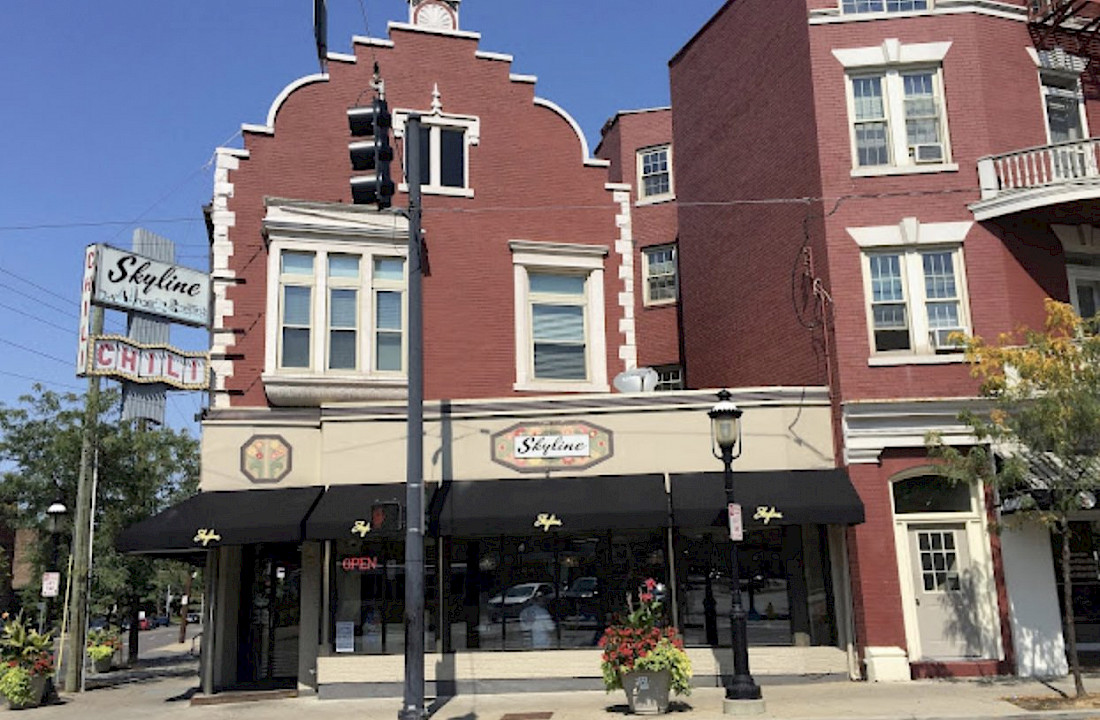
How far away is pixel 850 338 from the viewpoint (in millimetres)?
16469

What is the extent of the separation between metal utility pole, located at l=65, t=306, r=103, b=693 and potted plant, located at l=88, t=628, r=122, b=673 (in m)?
3.91

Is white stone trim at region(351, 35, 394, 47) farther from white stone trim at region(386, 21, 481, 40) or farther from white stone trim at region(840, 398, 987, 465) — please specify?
white stone trim at region(840, 398, 987, 465)

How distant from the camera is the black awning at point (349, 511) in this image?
1503 centimetres

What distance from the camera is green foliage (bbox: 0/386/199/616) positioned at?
26.0 meters

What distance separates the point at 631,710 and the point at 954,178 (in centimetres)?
1084

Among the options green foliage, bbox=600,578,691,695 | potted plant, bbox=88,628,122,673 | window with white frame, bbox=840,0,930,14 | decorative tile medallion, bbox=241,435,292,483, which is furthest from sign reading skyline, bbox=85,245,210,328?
window with white frame, bbox=840,0,930,14

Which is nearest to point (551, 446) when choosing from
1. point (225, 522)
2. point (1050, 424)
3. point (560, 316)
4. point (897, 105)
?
point (560, 316)

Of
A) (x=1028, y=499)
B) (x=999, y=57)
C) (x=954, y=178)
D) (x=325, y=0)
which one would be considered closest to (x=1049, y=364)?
(x=1028, y=499)

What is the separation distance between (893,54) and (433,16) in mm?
9223

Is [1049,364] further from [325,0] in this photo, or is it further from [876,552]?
[325,0]

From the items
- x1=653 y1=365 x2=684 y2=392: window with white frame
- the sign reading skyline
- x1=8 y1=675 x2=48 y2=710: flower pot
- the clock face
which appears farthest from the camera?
x1=653 y1=365 x2=684 y2=392: window with white frame

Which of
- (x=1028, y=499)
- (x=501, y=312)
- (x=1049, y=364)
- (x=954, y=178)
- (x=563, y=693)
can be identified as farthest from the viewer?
(x=501, y=312)

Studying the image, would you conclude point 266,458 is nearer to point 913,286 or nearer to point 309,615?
point 309,615

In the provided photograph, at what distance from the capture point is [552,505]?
15531 mm
